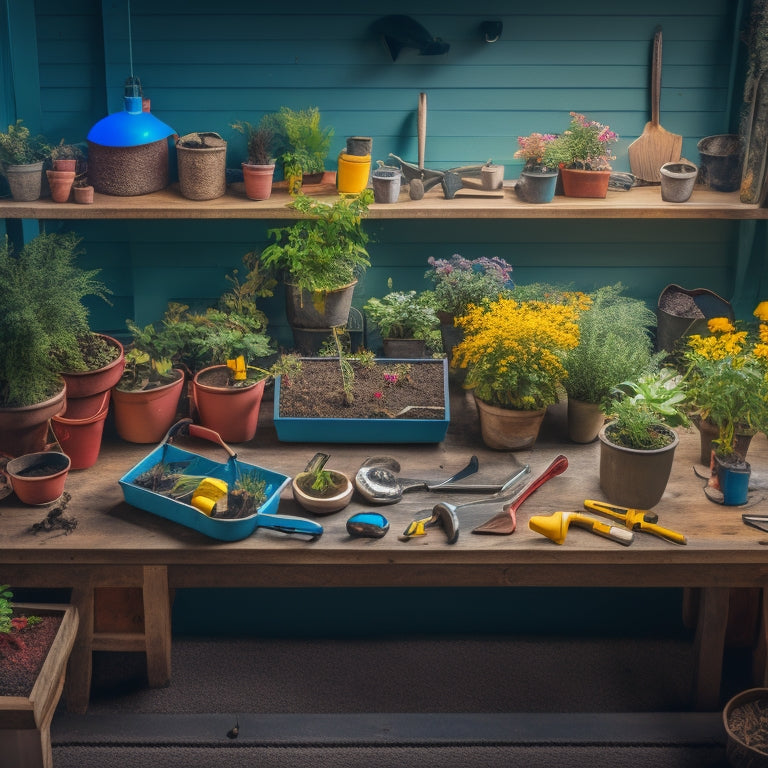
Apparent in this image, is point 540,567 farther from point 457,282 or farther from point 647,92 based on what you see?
point 647,92

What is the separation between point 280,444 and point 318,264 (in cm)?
65

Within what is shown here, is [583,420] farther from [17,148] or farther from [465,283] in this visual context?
[17,148]

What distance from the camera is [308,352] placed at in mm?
3541

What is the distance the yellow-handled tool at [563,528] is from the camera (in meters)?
2.70

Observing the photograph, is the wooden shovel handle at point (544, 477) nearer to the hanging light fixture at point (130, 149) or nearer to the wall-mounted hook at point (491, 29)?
the wall-mounted hook at point (491, 29)

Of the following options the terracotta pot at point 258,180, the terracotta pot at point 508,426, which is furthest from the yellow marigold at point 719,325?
the terracotta pot at point 258,180

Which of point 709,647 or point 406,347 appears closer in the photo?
point 709,647

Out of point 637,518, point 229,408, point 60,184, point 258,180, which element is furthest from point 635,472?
point 60,184

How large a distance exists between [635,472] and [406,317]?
1073mm

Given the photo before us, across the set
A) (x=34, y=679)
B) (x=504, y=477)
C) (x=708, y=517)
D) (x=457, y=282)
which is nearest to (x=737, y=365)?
(x=708, y=517)

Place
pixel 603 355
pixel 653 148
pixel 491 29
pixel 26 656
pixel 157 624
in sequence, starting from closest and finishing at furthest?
pixel 26 656 < pixel 157 624 < pixel 603 355 < pixel 491 29 < pixel 653 148

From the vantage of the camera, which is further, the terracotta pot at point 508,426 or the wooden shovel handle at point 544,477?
the terracotta pot at point 508,426

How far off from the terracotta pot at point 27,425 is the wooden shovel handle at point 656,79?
2229 millimetres

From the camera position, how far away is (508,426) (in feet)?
10.2
